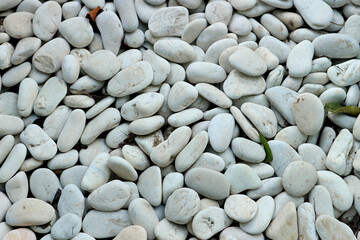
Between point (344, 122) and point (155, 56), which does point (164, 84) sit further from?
point (344, 122)

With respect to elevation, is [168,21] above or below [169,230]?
above

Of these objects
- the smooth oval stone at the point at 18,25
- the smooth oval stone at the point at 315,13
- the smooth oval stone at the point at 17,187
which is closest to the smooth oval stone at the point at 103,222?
the smooth oval stone at the point at 17,187

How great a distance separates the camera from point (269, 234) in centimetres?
63

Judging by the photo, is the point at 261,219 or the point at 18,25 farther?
the point at 18,25

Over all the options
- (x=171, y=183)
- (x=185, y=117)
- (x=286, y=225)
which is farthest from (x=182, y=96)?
(x=286, y=225)

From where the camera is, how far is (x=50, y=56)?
0.72 m

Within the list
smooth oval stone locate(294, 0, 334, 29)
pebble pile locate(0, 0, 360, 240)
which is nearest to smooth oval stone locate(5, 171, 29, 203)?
pebble pile locate(0, 0, 360, 240)

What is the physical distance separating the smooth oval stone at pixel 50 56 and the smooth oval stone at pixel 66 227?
239 mm

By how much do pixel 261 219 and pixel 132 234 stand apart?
0.18 meters

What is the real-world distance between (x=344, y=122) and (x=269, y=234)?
214 millimetres

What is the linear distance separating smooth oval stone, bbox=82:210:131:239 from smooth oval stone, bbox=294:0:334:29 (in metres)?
0.43

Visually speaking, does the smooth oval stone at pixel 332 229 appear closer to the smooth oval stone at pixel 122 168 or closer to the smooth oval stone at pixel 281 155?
the smooth oval stone at pixel 281 155

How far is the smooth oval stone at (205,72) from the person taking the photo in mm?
727

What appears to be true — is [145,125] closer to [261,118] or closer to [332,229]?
[261,118]
